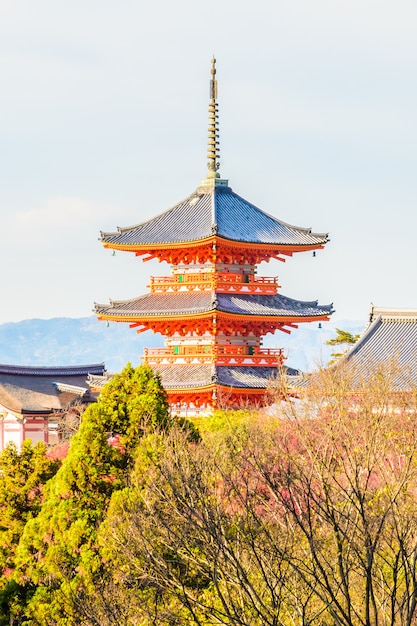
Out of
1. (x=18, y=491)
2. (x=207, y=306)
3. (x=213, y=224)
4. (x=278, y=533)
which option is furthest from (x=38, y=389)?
(x=278, y=533)

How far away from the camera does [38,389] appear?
213 feet

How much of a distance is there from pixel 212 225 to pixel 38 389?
54.1ft

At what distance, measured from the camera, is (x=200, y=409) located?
5253 cm

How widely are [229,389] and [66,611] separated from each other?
23.6m

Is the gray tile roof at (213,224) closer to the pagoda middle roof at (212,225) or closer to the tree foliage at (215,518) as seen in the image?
the pagoda middle roof at (212,225)

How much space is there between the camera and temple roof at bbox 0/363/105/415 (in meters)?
61.9

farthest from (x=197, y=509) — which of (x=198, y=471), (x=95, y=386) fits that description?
(x=95, y=386)

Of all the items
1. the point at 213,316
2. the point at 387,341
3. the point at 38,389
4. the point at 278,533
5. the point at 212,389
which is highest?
the point at 213,316

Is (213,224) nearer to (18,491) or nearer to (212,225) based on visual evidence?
(212,225)

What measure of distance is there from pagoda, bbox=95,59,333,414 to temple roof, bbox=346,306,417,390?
434cm

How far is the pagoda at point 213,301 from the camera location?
171 ft

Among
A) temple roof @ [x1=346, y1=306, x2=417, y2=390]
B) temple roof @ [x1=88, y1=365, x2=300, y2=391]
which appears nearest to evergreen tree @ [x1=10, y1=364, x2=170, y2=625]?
temple roof @ [x1=346, y1=306, x2=417, y2=390]

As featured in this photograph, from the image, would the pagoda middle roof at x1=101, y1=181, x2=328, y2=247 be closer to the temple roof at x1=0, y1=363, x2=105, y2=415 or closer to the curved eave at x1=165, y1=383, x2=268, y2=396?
the curved eave at x1=165, y1=383, x2=268, y2=396

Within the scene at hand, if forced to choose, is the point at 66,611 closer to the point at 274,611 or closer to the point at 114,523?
the point at 114,523
